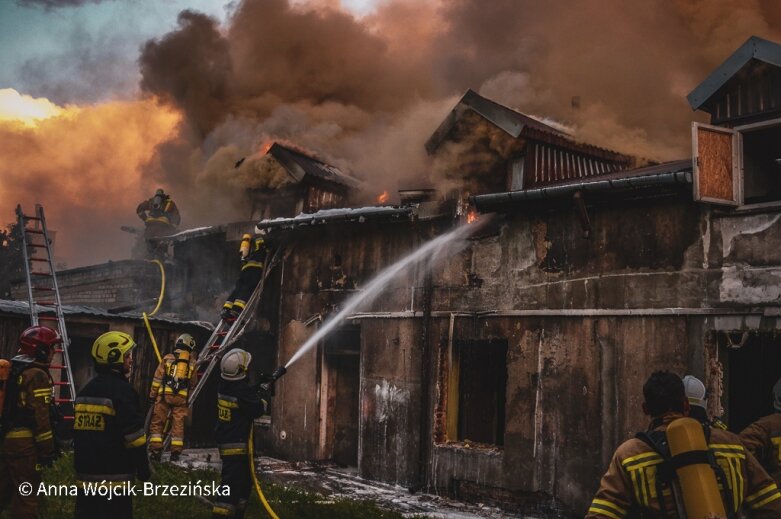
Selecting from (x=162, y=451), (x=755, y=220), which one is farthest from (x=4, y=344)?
(x=755, y=220)

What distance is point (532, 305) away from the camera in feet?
31.1

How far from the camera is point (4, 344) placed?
1190 centimetres

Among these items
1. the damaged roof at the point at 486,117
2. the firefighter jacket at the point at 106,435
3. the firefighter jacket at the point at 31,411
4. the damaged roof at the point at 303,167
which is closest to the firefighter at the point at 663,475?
the firefighter jacket at the point at 106,435

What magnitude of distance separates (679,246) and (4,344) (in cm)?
1151

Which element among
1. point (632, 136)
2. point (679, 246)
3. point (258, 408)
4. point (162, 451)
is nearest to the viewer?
point (258, 408)

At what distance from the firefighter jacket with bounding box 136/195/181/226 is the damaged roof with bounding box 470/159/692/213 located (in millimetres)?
13226

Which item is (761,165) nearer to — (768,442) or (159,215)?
(768,442)

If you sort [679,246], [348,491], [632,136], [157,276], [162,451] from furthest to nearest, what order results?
[157,276] → [632,136] → [162,451] → [348,491] → [679,246]

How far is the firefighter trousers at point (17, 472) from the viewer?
19.1 feet

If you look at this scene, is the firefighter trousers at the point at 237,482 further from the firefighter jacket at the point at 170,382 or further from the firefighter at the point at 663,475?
the firefighter jacket at the point at 170,382

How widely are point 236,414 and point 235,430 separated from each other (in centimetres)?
17

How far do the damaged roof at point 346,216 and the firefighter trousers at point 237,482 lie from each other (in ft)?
17.5

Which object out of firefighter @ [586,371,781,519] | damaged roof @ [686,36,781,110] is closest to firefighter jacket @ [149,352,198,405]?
damaged roof @ [686,36,781,110]

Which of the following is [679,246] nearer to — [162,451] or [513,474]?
[513,474]
